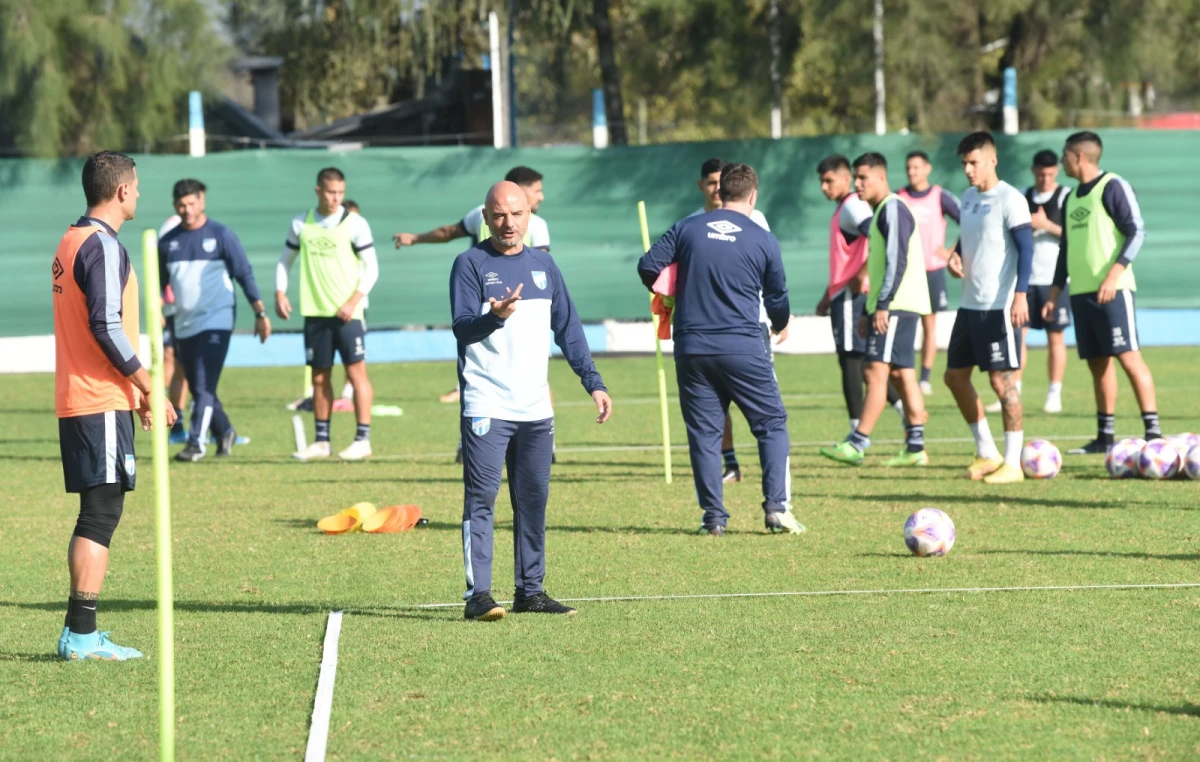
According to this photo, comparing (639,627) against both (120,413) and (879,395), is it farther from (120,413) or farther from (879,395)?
(879,395)

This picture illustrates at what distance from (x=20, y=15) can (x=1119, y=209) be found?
16891 millimetres

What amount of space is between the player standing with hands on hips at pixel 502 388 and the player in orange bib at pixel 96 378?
1.37m

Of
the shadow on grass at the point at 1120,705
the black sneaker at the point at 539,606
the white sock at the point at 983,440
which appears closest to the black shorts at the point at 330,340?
the white sock at the point at 983,440

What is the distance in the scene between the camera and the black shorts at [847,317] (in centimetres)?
1268

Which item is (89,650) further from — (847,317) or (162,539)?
(847,317)

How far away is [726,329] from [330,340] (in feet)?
16.3

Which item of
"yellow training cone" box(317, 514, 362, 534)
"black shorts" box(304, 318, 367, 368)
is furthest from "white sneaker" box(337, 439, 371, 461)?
"yellow training cone" box(317, 514, 362, 534)

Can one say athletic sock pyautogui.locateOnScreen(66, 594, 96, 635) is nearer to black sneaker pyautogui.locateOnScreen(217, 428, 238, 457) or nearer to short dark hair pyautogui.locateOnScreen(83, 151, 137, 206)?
short dark hair pyautogui.locateOnScreen(83, 151, 137, 206)

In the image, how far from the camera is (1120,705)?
215 inches

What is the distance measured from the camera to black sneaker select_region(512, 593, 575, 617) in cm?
715

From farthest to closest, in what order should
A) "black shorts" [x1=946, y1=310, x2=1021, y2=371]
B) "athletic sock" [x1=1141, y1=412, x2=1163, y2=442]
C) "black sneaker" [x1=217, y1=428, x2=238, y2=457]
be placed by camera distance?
"black sneaker" [x1=217, y1=428, x2=238, y2=457] < "athletic sock" [x1=1141, y1=412, x2=1163, y2=442] < "black shorts" [x1=946, y1=310, x2=1021, y2=371]

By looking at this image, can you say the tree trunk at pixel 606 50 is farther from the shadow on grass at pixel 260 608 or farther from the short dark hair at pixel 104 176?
the short dark hair at pixel 104 176

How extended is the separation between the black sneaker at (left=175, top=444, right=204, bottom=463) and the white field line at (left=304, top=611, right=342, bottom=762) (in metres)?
6.35

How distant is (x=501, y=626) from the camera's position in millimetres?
6922
